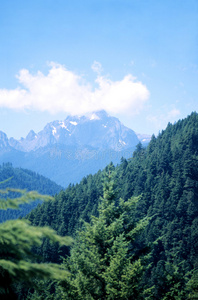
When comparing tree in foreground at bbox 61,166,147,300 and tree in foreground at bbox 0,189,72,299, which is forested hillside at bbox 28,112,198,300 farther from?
tree in foreground at bbox 0,189,72,299

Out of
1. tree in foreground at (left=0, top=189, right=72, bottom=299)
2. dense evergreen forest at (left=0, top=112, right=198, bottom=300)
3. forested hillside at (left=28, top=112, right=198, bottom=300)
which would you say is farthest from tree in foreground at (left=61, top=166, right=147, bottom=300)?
forested hillside at (left=28, top=112, right=198, bottom=300)

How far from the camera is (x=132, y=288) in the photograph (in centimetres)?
1004

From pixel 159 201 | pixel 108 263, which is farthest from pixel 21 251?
pixel 159 201

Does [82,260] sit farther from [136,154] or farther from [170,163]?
[136,154]

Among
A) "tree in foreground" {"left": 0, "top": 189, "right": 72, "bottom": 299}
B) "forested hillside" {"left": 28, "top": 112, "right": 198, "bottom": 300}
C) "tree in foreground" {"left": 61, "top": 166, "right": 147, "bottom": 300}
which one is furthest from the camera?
"forested hillside" {"left": 28, "top": 112, "right": 198, "bottom": 300}

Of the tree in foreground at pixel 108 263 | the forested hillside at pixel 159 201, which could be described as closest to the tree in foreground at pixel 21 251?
the tree in foreground at pixel 108 263

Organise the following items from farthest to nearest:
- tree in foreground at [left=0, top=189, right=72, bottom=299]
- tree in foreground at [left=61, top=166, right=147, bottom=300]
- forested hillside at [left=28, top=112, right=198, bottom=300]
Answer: forested hillside at [left=28, top=112, right=198, bottom=300] < tree in foreground at [left=61, top=166, right=147, bottom=300] < tree in foreground at [left=0, top=189, right=72, bottom=299]

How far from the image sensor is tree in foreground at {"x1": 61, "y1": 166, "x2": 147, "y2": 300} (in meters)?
10.2

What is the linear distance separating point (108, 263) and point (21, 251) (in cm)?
1021

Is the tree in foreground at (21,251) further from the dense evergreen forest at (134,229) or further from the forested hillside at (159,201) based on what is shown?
the forested hillside at (159,201)

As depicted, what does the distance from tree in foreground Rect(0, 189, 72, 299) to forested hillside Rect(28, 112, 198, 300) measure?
158 feet

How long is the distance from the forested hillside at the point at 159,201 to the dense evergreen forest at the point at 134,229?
25cm

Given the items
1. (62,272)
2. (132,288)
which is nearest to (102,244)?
(132,288)

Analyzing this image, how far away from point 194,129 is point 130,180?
118ft
